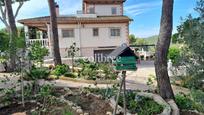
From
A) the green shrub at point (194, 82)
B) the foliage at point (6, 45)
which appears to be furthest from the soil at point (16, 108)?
the green shrub at point (194, 82)

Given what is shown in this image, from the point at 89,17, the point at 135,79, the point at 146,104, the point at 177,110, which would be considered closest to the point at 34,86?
the point at 146,104

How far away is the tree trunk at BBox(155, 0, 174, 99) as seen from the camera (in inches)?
290

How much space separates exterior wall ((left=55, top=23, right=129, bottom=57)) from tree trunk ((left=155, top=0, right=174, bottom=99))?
1730cm

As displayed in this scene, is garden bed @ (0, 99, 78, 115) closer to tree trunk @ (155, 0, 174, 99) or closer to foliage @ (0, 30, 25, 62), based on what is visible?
foliage @ (0, 30, 25, 62)

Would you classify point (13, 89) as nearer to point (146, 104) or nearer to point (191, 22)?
point (146, 104)

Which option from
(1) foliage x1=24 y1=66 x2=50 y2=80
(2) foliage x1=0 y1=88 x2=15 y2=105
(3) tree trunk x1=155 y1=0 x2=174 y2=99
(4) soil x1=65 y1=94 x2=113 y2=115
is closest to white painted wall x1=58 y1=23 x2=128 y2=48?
(1) foliage x1=24 y1=66 x2=50 y2=80

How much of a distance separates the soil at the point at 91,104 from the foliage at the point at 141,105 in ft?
1.41

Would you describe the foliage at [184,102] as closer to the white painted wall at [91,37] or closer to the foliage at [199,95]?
the foliage at [199,95]

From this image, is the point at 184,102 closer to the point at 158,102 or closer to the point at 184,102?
the point at 184,102

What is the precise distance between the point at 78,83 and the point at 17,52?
3.51 m

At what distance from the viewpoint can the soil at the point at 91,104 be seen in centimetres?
678

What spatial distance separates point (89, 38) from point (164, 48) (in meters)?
17.9

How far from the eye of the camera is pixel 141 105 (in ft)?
23.1

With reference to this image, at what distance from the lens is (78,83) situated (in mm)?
10648
